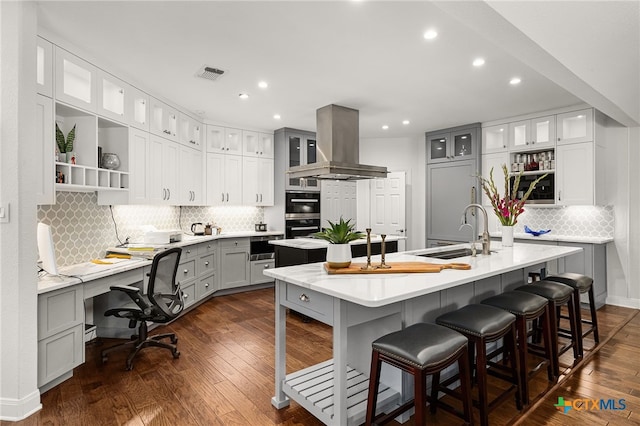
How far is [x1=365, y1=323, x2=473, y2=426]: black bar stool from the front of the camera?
65.7 inches

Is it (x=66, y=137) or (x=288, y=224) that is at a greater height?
(x=66, y=137)

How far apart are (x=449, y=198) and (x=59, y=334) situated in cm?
553

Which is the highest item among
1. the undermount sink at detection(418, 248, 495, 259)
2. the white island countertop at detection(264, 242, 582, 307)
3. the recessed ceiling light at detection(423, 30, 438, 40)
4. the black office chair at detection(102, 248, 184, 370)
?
the recessed ceiling light at detection(423, 30, 438, 40)

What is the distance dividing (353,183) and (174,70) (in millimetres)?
4157

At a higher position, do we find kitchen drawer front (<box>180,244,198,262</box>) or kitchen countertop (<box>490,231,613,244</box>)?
kitchen countertop (<box>490,231,613,244</box>)

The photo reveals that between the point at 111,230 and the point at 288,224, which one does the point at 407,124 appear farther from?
the point at 111,230

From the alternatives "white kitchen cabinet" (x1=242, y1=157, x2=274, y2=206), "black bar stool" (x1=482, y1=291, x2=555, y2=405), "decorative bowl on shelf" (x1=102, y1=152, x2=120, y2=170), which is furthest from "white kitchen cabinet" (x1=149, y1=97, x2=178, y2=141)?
"black bar stool" (x1=482, y1=291, x2=555, y2=405)

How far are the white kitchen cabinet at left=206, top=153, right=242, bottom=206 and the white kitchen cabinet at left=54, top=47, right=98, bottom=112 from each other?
7.61ft

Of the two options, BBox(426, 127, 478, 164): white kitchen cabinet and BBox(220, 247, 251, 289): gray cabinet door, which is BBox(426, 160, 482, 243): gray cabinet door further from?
BBox(220, 247, 251, 289): gray cabinet door

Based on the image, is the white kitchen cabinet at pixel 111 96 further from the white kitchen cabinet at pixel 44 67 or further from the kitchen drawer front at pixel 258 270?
the kitchen drawer front at pixel 258 270

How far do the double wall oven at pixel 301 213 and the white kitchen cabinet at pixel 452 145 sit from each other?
7.27 ft

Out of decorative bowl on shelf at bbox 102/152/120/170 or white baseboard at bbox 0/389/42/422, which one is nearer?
white baseboard at bbox 0/389/42/422

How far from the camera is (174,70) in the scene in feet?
11.7

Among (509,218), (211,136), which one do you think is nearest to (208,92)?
(211,136)
